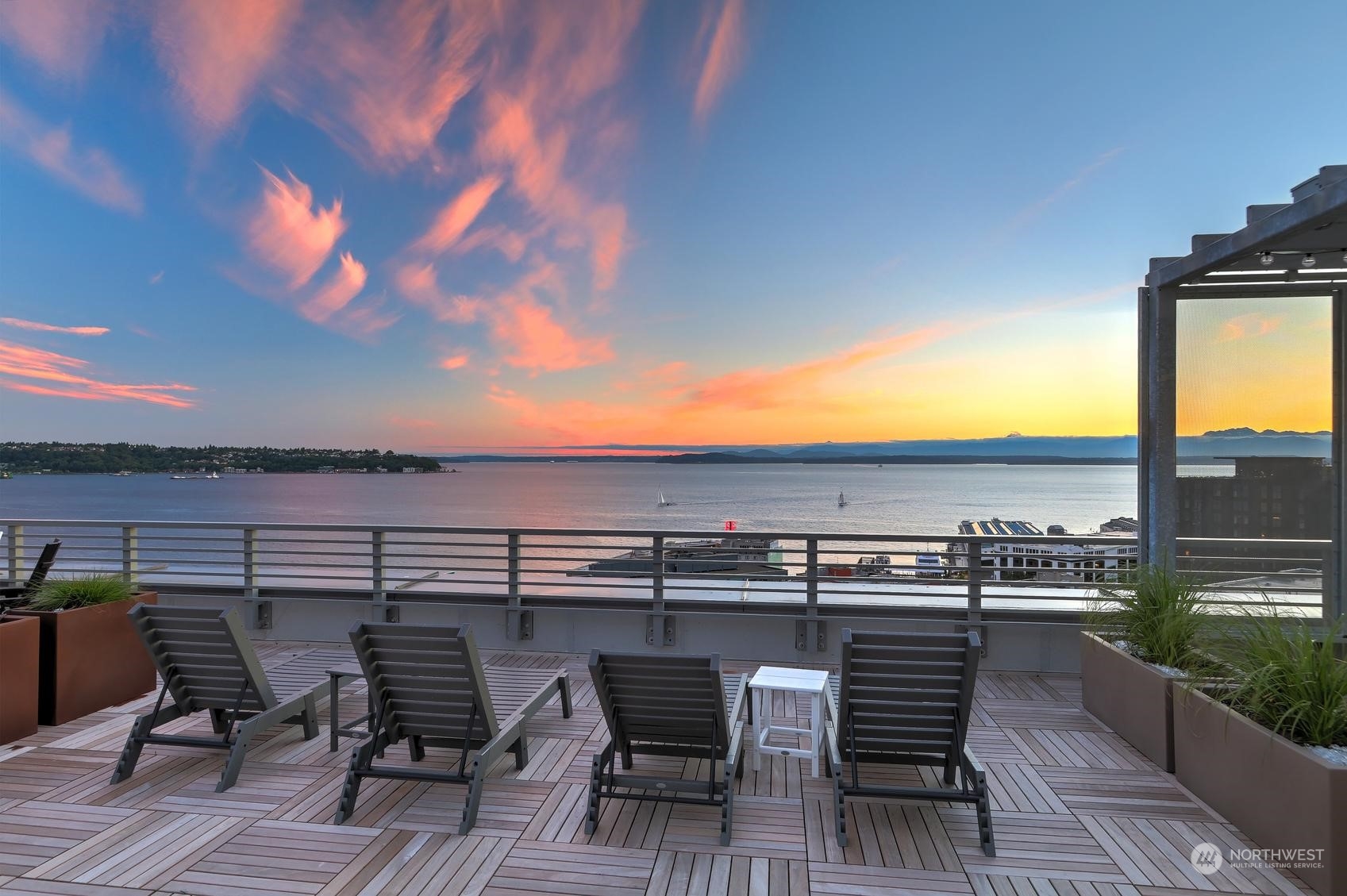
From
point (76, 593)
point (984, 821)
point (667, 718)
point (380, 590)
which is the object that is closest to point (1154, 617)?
point (984, 821)

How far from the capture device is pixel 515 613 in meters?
6.30

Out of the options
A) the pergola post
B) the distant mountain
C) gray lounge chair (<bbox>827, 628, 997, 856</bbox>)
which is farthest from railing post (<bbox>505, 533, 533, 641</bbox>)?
the distant mountain

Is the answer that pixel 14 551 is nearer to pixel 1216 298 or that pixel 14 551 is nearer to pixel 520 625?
pixel 520 625

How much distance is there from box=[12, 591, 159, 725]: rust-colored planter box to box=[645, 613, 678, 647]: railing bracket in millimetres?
3579

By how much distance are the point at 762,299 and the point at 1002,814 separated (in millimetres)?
17154

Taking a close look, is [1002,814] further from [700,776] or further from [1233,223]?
[1233,223]

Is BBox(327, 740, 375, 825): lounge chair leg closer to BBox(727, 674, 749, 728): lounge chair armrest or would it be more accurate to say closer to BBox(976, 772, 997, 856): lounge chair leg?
BBox(727, 674, 749, 728): lounge chair armrest

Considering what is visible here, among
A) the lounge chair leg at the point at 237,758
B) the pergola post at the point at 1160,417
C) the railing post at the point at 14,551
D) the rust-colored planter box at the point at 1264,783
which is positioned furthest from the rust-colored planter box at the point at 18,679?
the pergola post at the point at 1160,417

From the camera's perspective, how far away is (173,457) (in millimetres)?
24531

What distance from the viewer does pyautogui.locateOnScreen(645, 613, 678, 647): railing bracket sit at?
19.9 ft

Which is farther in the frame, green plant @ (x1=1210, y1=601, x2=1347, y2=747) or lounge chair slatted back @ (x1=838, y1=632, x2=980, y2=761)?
lounge chair slatted back @ (x1=838, y1=632, x2=980, y2=761)

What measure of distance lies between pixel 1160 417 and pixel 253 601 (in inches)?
314

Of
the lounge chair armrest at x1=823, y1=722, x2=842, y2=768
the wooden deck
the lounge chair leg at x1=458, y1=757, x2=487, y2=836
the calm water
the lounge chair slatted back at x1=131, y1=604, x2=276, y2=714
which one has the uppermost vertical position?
the lounge chair slatted back at x1=131, y1=604, x2=276, y2=714

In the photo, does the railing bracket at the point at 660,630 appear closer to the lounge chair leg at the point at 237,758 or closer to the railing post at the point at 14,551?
the lounge chair leg at the point at 237,758
